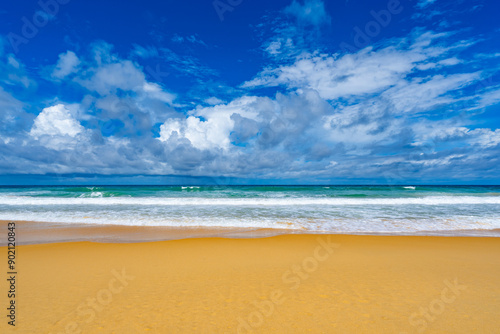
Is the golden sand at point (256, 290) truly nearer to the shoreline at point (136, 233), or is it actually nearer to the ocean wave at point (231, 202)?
the shoreline at point (136, 233)

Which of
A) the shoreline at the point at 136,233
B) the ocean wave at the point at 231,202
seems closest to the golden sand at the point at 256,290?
the shoreline at the point at 136,233

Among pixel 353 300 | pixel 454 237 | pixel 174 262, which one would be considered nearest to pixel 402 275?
pixel 353 300

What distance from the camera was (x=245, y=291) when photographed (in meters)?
4.37

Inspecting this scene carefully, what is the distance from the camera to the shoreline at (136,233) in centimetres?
902

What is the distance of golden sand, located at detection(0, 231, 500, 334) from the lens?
11.1 ft

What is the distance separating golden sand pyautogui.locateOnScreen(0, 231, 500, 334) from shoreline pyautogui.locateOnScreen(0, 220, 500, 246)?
158 centimetres

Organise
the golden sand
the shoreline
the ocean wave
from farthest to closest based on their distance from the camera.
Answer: the ocean wave, the shoreline, the golden sand

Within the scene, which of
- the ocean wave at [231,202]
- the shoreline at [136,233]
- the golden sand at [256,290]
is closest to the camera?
the golden sand at [256,290]

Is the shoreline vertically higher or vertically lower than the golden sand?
lower

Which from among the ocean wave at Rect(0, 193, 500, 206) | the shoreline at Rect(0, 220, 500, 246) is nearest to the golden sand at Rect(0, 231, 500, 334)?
the shoreline at Rect(0, 220, 500, 246)

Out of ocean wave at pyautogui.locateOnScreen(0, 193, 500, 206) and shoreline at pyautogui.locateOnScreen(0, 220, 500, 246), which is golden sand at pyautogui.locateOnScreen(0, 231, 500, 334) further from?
ocean wave at pyautogui.locateOnScreen(0, 193, 500, 206)

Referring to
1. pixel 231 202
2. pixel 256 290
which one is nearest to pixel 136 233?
pixel 256 290

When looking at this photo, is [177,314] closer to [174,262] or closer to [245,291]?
[245,291]

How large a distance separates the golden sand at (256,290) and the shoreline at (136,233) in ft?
5.18
